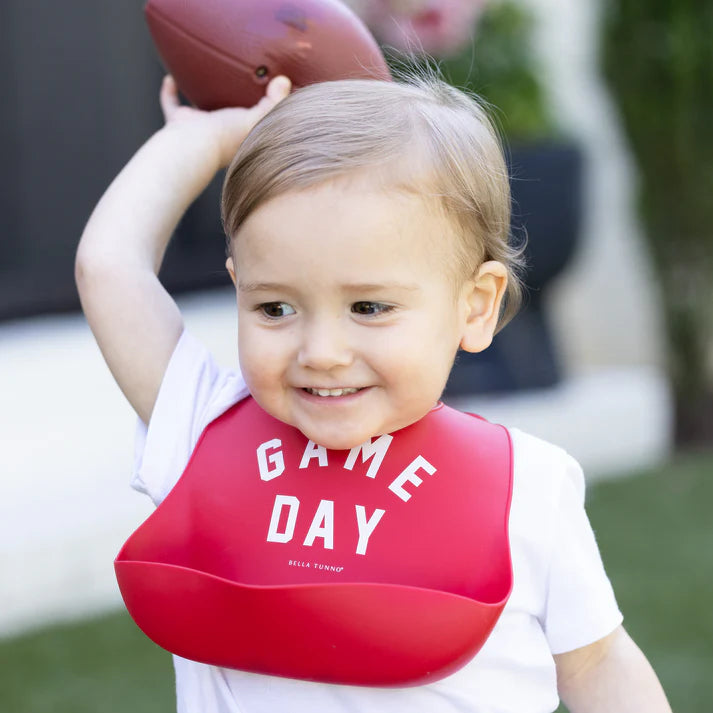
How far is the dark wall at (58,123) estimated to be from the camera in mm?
4688

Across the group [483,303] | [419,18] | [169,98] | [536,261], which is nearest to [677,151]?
[536,261]

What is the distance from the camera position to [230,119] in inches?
77.8

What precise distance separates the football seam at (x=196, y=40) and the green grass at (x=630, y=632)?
219cm

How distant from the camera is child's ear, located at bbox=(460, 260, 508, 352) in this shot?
5.49 feet

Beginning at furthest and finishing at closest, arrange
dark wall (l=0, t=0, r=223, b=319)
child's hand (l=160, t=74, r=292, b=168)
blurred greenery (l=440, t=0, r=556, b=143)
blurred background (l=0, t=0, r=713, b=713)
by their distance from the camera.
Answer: blurred greenery (l=440, t=0, r=556, b=143), dark wall (l=0, t=0, r=223, b=319), blurred background (l=0, t=0, r=713, b=713), child's hand (l=160, t=74, r=292, b=168)

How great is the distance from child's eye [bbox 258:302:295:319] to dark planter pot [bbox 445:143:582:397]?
3810 mm

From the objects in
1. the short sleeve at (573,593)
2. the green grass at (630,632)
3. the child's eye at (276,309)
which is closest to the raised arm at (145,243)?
Result: the child's eye at (276,309)

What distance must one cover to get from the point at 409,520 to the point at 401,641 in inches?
6.4

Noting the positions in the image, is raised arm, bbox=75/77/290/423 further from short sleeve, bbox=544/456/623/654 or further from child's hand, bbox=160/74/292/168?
short sleeve, bbox=544/456/623/654

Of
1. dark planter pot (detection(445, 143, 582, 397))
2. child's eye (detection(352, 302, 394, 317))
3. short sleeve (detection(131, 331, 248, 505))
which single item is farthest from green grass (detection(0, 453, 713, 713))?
child's eye (detection(352, 302, 394, 317))

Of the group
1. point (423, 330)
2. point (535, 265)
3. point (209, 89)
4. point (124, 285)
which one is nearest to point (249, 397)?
point (124, 285)

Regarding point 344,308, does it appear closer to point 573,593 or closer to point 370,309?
point 370,309

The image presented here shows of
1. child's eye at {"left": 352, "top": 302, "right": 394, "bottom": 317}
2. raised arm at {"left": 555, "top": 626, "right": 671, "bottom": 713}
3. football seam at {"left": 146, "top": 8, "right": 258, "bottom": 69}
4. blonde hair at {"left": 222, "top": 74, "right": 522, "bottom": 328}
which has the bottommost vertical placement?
raised arm at {"left": 555, "top": 626, "right": 671, "bottom": 713}

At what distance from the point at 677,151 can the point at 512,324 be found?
1.17 meters
